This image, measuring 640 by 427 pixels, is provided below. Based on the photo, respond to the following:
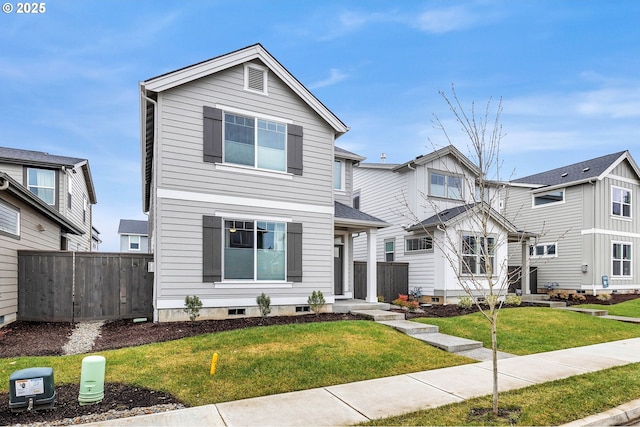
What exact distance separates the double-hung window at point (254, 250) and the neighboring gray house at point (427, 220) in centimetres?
635

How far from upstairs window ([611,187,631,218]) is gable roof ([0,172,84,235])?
81.6ft

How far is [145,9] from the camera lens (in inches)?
390

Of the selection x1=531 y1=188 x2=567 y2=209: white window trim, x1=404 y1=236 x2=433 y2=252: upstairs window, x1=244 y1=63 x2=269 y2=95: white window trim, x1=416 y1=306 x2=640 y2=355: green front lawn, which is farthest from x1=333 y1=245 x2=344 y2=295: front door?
x1=531 y1=188 x2=567 y2=209: white window trim

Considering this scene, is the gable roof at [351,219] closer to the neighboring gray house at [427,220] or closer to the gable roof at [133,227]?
the neighboring gray house at [427,220]

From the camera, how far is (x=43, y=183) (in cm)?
1708

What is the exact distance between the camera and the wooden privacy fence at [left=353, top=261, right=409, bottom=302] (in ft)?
50.0

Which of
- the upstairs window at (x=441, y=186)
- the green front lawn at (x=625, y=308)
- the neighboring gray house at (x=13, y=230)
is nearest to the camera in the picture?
the neighboring gray house at (x=13, y=230)

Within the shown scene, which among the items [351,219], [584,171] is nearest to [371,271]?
[351,219]

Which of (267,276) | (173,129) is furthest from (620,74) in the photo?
(173,129)

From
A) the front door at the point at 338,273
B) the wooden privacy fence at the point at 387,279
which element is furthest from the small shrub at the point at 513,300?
the front door at the point at 338,273

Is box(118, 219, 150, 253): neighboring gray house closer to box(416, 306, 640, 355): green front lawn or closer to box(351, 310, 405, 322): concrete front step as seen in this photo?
box(351, 310, 405, 322): concrete front step

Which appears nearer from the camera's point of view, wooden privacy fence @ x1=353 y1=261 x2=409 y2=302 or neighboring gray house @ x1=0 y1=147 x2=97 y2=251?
wooden privacy fence @ x1=353 y1=261 x2=409 y2=302

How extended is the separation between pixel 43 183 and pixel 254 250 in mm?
12369

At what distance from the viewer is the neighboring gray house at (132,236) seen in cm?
3972
